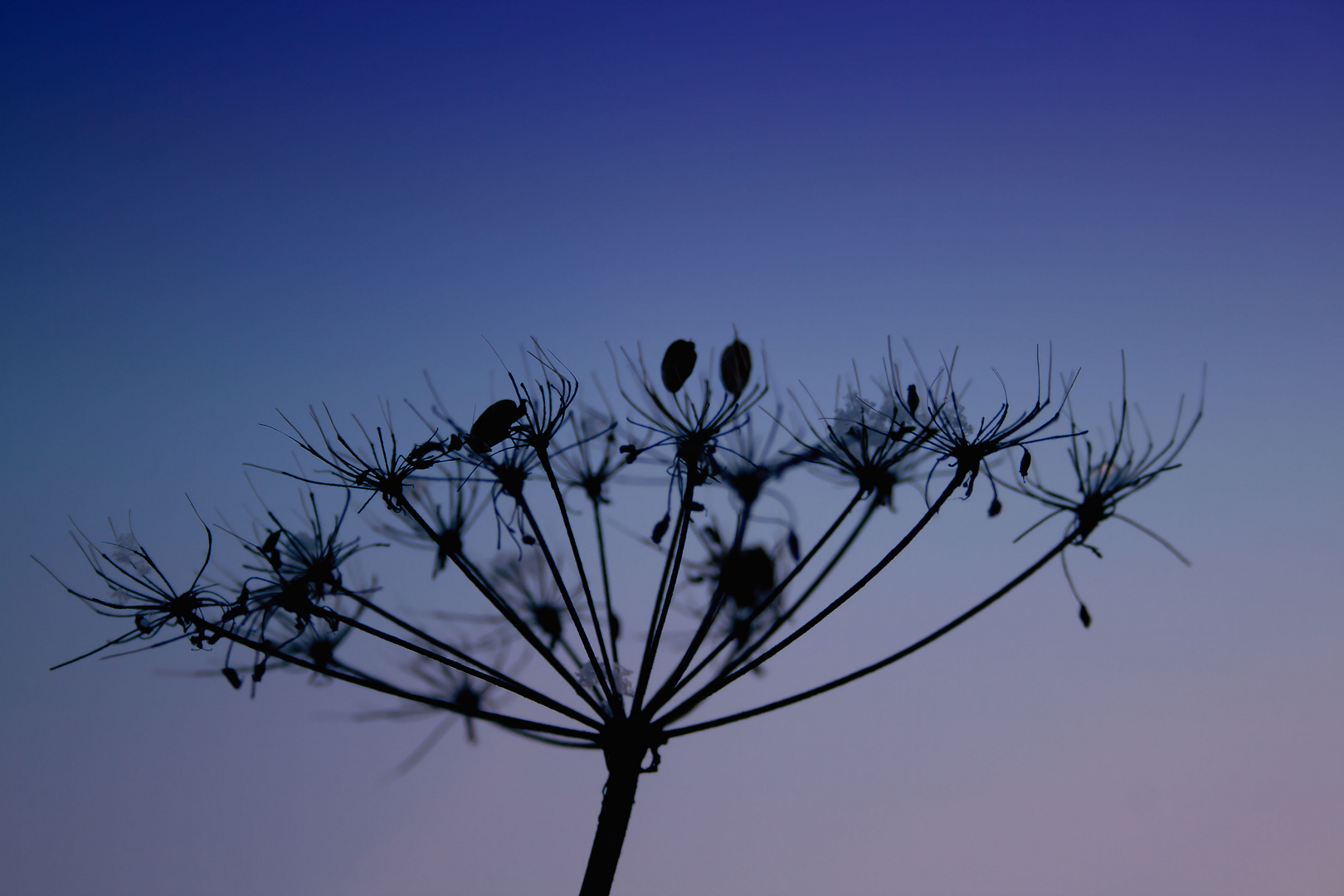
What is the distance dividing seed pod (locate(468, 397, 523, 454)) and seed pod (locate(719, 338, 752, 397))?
1263 millimetres

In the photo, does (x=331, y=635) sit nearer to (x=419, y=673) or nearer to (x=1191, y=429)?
(x=419, y=673)

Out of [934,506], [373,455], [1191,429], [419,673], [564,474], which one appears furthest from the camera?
[419,673]

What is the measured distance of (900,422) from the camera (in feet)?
15.4

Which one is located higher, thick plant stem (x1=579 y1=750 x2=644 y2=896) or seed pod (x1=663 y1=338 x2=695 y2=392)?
seed pod (x1=663 y1=338 x2=695 y2=392)

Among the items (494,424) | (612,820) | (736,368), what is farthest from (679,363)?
(612,820)

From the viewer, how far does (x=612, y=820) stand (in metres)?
4.04

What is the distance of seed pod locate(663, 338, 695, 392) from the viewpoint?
185 inches

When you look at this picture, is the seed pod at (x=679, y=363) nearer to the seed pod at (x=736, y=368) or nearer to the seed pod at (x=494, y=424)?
the seed pod at (x=736, y=368)

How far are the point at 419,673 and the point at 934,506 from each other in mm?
4513

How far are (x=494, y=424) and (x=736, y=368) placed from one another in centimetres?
149

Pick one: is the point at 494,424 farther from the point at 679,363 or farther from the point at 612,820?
the point at 612,820

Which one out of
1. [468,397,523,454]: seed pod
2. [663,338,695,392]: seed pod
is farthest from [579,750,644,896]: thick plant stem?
[663,338,695,392]: seed pod

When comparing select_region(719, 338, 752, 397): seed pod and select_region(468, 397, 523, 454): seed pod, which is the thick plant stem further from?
select_region(719, 338, 752, 397): seed pod

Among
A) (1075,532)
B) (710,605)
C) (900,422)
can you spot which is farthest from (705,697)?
(1075,532)
